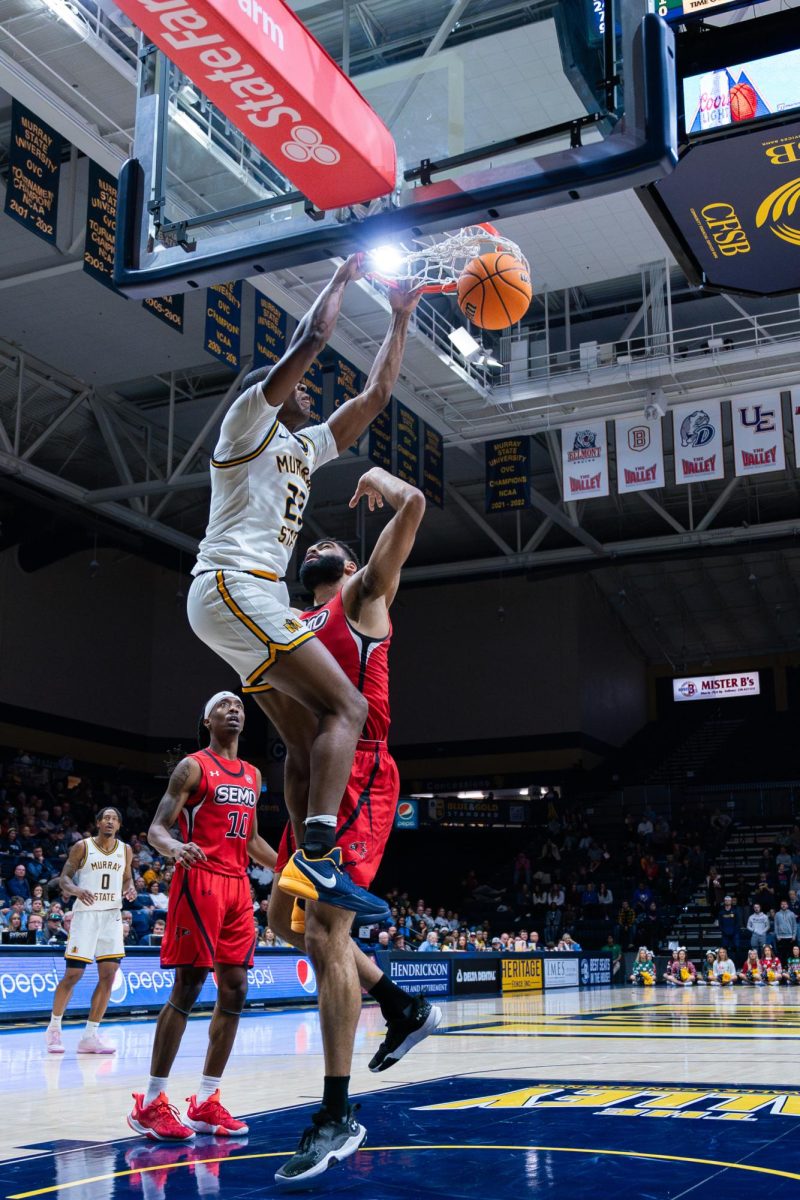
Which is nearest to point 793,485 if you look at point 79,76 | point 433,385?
point 433,385

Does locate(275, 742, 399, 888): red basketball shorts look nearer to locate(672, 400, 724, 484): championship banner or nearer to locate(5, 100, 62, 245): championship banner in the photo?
locate(5, 100, 62, 245): championship banner

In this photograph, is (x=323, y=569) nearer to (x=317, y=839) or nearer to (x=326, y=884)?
(x=317, y=839)

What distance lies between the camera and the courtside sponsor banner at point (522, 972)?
2144cm

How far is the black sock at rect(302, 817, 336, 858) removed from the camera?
161 inches

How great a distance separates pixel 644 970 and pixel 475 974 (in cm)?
626

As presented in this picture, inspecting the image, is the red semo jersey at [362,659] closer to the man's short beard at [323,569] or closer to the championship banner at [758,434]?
the man's short beard at [323,569]

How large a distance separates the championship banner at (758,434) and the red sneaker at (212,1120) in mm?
17949

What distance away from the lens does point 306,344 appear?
453 cm

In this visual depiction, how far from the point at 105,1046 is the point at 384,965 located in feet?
28.4

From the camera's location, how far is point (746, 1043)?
9.84m

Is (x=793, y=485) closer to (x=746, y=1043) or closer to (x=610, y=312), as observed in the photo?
(x=610, y=312)

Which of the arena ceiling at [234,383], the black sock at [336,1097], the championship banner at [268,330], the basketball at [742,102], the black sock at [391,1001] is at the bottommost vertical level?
the black sock at [336,1097]

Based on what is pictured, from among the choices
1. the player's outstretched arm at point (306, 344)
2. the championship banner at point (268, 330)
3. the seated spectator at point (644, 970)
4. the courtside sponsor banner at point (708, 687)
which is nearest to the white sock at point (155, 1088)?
the player's outstretched arm at point (306, 344)

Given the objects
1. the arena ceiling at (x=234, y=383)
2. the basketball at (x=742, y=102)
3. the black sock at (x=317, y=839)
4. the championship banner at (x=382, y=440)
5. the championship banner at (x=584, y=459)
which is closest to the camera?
the black sock at (x=317, y=839)
